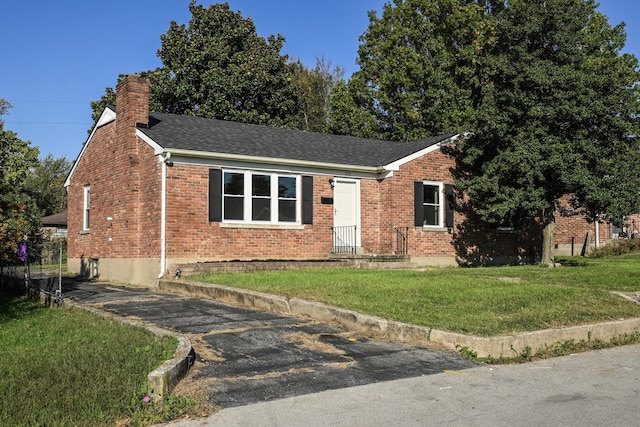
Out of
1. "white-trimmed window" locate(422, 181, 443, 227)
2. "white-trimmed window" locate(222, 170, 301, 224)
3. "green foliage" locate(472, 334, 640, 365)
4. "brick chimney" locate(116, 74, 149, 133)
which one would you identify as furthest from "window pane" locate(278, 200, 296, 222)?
"green foliage" locate(472, 334, 640, 365)

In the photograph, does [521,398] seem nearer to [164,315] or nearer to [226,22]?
[164,315]

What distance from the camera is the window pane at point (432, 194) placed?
20.0 metres

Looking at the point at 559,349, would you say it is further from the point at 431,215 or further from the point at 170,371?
the point at 431,215

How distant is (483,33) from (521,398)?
3105 centimetres

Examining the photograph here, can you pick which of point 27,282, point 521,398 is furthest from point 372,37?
point 521,398

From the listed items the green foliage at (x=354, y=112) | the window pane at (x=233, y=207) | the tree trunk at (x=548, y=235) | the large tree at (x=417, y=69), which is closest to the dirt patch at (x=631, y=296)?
the tree trunk at (x=548, y=235)

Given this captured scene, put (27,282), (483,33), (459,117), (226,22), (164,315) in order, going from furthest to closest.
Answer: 1. (226,22)
2. (483,33)
3. (459,117)
4. (27,282)
5. (164,315)

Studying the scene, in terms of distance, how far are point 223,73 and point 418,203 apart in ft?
59.4

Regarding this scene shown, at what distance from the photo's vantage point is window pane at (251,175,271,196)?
17484 millimetres

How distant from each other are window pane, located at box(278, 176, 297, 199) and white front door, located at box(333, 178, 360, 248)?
4.93 ft

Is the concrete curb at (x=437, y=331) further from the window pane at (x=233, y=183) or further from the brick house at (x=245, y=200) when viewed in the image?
the window pane at (x=233, y=183)

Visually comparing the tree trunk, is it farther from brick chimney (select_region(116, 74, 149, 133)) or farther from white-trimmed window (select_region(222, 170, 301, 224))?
brick chimney (select_region(116, 74, 149, 133))

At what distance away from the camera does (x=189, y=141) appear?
17.2 m

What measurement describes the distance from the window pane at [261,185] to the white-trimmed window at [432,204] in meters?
5.37
